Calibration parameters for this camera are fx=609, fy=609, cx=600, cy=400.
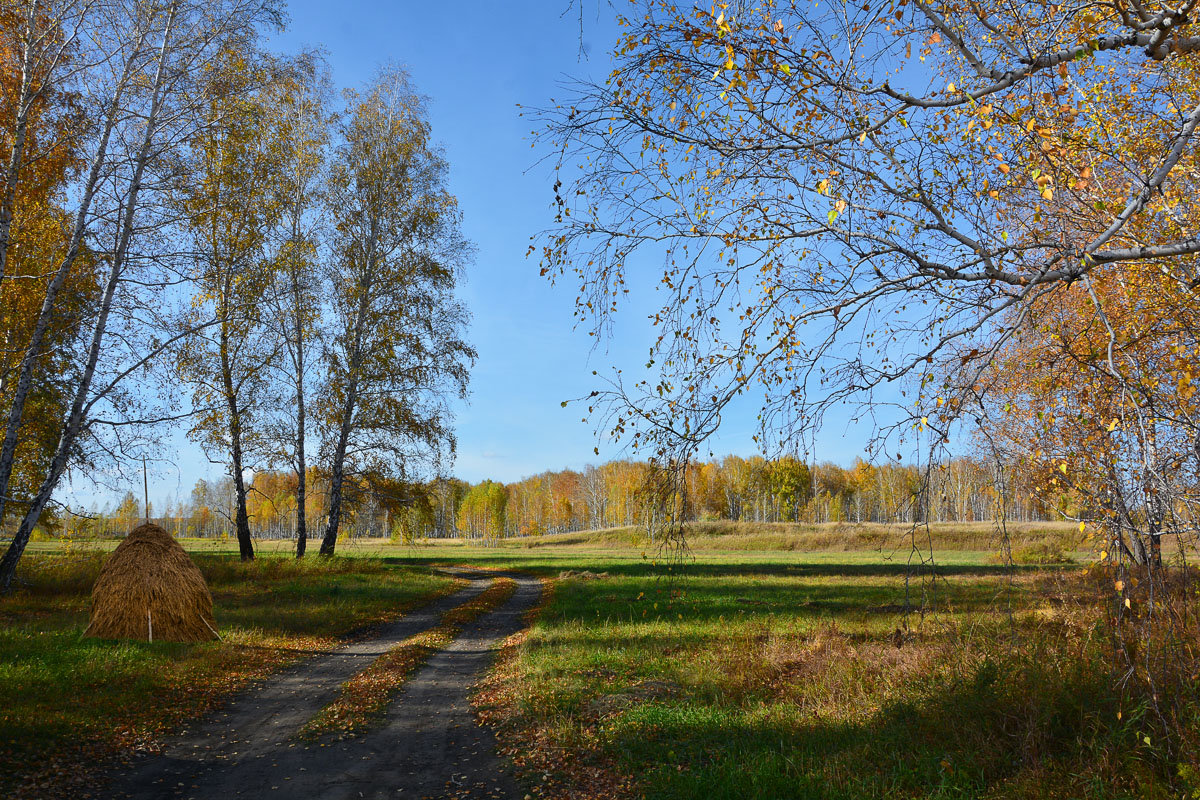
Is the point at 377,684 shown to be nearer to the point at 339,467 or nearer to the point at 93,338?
the point at 93,338

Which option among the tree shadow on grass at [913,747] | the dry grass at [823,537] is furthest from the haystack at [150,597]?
the dry grass at [823,537]

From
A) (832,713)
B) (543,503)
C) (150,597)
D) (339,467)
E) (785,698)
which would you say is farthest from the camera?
(543,503)

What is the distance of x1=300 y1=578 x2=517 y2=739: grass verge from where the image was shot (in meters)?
7.72

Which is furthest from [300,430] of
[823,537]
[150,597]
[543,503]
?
[543,503]

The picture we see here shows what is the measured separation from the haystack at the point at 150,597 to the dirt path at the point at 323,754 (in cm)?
317

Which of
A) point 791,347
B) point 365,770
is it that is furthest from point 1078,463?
point 365,770

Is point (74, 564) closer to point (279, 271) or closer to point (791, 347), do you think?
point (279, 271)

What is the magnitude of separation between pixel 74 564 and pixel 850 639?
68.4 ft

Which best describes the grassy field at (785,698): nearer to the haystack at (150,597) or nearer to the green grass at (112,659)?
the green grass at (112,659)

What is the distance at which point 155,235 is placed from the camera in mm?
13797

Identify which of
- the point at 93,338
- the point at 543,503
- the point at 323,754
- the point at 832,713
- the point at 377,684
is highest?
the point at 93,338

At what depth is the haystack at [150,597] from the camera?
36.8 ft

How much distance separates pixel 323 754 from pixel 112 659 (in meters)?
5.07

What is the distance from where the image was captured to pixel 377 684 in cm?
935
